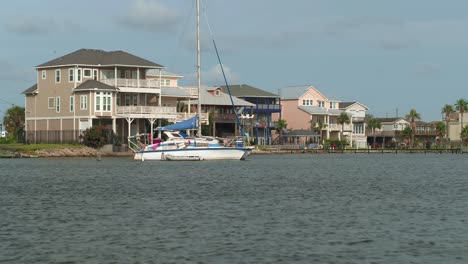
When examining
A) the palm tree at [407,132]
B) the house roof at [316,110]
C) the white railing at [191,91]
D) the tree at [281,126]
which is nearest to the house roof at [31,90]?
the white railing at [191,91]

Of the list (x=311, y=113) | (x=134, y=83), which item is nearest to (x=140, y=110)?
(x=134, y=83)

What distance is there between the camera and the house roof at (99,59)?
306 ft

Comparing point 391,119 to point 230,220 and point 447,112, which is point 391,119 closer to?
point 447,112

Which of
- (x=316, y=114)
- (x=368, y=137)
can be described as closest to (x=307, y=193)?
(x=316, y=114)

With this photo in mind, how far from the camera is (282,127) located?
429 ft

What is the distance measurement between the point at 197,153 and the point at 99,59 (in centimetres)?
2403

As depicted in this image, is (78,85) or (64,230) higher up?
(78,85)

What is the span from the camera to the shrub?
86.9 metres

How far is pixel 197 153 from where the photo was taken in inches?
3027

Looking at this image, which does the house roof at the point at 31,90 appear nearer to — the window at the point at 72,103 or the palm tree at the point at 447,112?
the window at the point at 72,103

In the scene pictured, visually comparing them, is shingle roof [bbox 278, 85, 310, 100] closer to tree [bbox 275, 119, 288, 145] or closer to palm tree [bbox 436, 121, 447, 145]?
tree [bbox 275, 119, 288, 145]

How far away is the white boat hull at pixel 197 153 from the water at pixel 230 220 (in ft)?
69.6

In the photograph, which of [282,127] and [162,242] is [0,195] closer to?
[162,242]

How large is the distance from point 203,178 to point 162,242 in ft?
97.9
